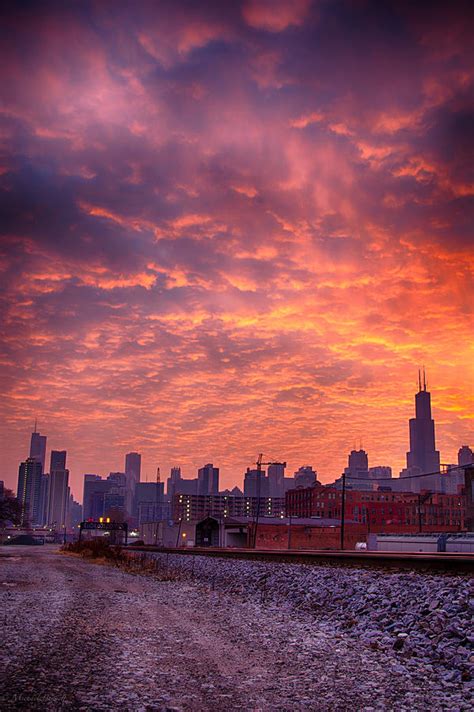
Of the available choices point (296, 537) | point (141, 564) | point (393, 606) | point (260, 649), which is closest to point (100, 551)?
point (141, 564)

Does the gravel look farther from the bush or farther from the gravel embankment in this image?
the bush

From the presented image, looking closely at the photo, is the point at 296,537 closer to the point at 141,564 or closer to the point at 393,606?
the point at 141,564

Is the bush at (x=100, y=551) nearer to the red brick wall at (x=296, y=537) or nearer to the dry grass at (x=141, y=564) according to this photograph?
the dry grass at (x=141, y=564)

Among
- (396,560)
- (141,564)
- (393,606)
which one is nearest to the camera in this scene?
(393,606)

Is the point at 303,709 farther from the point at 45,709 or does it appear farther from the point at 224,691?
the point at 45,709

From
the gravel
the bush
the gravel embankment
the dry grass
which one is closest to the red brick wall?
the bush

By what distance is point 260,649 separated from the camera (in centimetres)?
1307

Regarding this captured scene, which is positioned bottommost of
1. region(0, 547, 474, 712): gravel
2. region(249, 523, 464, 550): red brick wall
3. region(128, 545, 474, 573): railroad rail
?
region(249, 523, 464, 550): red brick wall

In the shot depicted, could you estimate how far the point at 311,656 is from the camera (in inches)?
480

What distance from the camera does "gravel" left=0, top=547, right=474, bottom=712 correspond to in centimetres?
898

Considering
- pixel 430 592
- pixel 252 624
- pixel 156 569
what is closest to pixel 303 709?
pixel 430 592

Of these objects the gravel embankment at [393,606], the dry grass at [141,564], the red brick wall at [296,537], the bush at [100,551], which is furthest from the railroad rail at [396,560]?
the red brick wall at [296,537]

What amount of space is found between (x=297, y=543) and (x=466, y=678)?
320 ft

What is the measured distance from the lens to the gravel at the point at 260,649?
29.5ft
